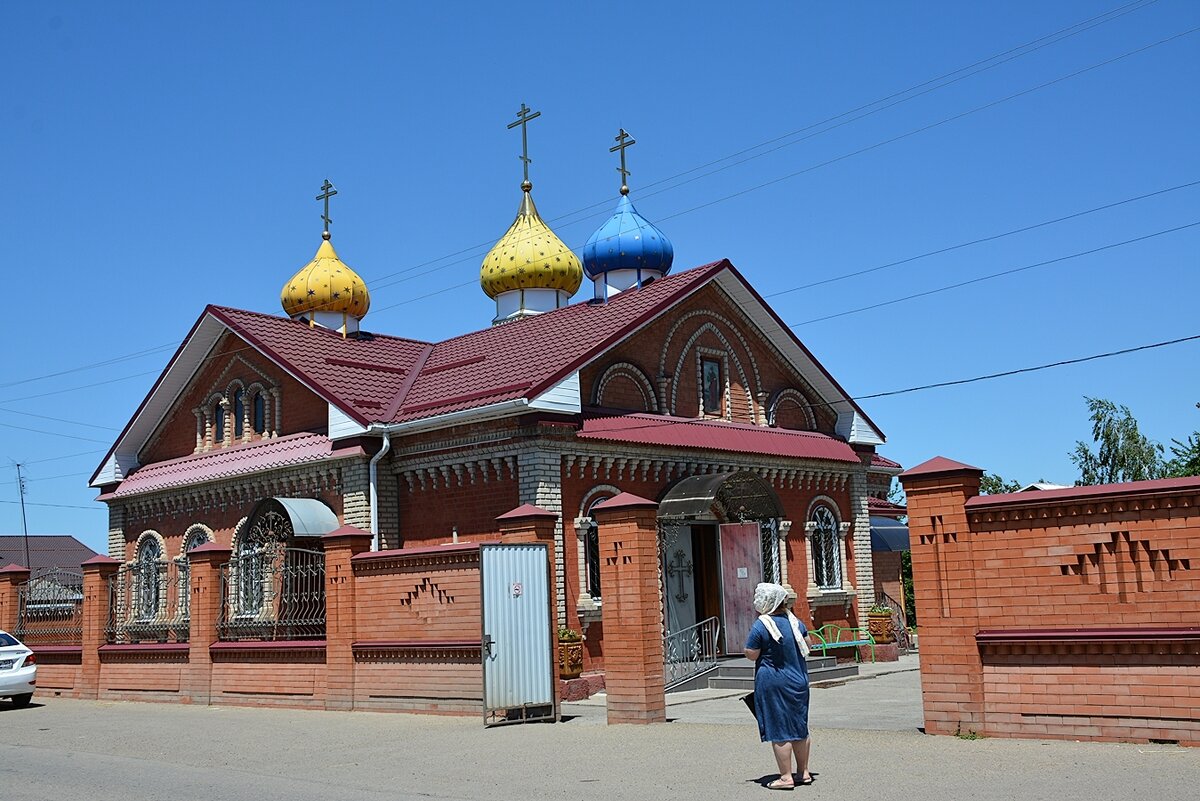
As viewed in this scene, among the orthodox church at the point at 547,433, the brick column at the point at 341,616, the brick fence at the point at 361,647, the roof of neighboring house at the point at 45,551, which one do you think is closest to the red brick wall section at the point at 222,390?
the orthodox church at the point at 547,433

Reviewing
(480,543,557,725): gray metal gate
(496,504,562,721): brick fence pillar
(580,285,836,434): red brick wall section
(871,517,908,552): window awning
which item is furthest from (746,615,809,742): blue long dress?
(871,517,908,552): window awning

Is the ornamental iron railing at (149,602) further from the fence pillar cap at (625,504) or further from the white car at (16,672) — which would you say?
the fence pillar cap at (625,504)

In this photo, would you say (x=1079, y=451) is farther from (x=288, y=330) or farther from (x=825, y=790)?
(x=825, y=790)

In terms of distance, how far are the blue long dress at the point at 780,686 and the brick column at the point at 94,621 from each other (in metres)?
14.3

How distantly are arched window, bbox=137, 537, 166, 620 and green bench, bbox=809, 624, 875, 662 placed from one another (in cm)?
1089

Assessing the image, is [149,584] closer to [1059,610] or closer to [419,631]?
[419,631]

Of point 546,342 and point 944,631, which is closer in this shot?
point 944,631

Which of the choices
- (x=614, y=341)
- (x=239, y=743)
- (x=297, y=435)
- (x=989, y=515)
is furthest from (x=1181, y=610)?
(x=297, y=435)

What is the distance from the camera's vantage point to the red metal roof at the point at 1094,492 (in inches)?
367

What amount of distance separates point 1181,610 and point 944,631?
1.95 metres

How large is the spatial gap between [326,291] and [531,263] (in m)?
4.59

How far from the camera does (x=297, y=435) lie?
20.5m

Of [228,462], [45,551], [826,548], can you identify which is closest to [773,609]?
[826,548]

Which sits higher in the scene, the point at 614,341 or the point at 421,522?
the point at 614,341
